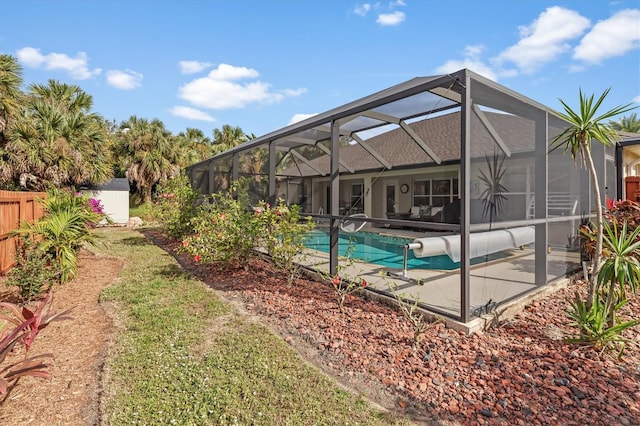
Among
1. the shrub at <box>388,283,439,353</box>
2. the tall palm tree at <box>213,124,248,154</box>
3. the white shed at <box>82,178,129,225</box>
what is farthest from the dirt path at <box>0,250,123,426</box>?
the tall palm tree at <box>213,124,248,154</box>

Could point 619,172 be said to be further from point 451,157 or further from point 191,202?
point 191,202

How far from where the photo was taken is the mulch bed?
244cm

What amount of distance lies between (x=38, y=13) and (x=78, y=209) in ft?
17.1

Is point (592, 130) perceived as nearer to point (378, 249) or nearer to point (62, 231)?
point (378, 249)

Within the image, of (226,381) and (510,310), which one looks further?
(510,310)

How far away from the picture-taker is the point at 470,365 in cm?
301

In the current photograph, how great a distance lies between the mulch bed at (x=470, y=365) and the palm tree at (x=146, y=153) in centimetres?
2135

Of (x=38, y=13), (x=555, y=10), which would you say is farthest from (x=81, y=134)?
(x=555, y=10)

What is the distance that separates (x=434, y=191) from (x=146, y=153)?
19.3 meters

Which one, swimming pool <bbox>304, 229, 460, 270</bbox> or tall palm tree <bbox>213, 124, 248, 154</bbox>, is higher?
tall palm tree <bbox>213, 124, 248, 154</bbox>

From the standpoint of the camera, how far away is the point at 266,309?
177 inches

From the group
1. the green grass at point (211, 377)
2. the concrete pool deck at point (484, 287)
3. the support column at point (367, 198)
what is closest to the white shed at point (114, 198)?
the support column at point (367, 198)

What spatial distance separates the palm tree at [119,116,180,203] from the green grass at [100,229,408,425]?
2062 centimetres

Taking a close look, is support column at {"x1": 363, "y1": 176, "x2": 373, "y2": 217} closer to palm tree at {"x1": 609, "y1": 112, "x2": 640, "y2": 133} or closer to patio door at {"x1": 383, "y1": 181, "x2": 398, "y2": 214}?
patio door at {"x1": 383, "y1": 181, "x2": 398, "y2": 214}
